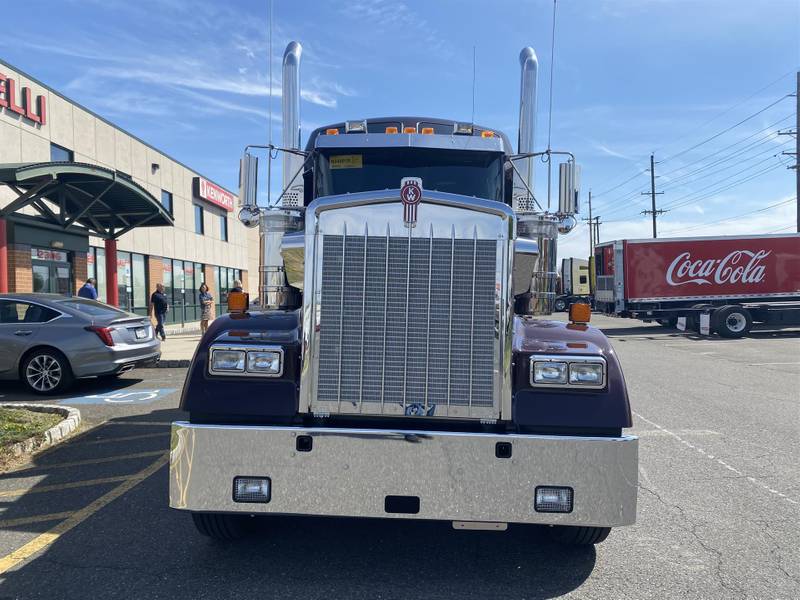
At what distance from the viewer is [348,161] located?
504cm

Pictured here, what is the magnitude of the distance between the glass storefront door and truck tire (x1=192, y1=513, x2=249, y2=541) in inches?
546

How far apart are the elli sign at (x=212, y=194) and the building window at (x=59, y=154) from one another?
8891 millimetres

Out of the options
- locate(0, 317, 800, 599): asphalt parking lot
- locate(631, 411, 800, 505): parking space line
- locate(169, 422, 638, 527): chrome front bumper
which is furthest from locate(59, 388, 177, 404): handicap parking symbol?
locate(631, 411, 800, 505): parking space line

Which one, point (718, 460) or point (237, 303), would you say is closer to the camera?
point (237, 303)

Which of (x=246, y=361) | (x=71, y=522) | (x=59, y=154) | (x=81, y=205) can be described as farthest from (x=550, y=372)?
(x=59, y=154)

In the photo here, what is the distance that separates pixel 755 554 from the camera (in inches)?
142

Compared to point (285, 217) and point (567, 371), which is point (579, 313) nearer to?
point (567, 371)

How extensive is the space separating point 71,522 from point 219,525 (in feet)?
4.05

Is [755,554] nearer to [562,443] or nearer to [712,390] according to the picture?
[562,443]

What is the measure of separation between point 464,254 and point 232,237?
2982 centimetres

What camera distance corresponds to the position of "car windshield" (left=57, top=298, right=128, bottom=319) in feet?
29.5

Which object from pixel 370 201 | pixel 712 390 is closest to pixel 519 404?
pixel 370 201

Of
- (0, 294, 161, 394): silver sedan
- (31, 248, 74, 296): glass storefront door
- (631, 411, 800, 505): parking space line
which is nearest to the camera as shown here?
(631, 411, 800, 505): parking space line

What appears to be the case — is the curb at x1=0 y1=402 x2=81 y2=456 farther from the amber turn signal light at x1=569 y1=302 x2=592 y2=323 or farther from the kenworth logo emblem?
the amber turn signal light at x1=569 y1=302 x2=592 y2=323
